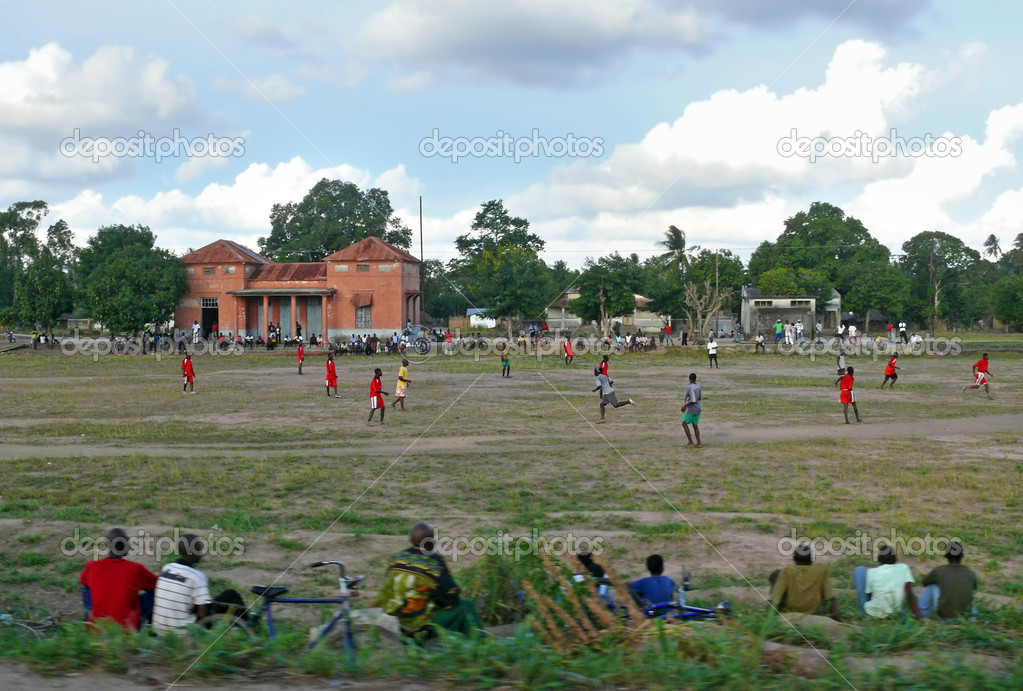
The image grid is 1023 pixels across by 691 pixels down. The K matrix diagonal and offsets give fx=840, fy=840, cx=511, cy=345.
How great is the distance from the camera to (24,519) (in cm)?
1075

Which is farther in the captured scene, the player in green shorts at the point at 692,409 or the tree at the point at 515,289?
the tree at the point at 515,289

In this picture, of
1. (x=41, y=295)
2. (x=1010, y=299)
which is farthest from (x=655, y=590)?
(x=1010, y=299)

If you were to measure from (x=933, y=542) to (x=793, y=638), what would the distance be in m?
4.44

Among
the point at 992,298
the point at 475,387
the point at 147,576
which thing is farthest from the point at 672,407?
the point at 992,298

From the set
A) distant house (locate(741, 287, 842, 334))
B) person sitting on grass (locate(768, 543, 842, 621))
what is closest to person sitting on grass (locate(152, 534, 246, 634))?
person sitting on grass (locate(768, 543, 842, 621))

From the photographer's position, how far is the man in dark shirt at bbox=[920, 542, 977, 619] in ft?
23.7

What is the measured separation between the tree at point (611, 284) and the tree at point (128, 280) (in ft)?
91.7

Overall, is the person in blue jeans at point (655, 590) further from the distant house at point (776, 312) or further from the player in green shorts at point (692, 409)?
the distant house at point (776, 312)

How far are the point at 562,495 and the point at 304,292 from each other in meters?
47.8

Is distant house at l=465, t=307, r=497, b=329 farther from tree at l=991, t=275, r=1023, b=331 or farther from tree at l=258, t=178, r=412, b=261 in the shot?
tree at l=991, t=275, r=1023, b=331

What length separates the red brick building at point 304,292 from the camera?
188 ft

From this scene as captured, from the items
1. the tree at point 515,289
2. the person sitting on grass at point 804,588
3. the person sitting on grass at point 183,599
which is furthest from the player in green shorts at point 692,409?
the tree at point 515,289

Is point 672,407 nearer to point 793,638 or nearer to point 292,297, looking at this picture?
point 793,638

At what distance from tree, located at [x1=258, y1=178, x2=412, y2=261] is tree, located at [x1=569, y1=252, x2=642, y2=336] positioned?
102ft
